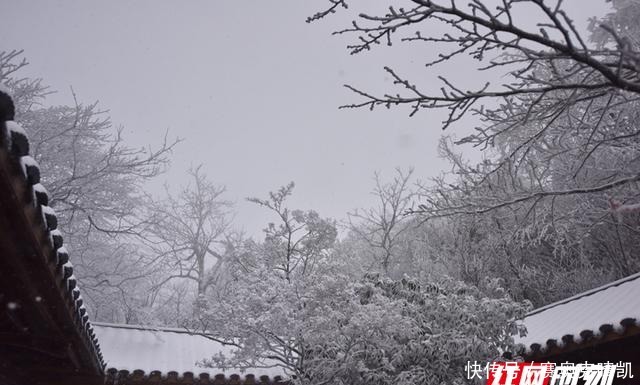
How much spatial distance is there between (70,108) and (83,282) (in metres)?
4.99

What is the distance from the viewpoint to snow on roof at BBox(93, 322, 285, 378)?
22.5 ft

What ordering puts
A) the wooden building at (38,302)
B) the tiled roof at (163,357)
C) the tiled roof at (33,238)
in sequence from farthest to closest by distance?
1. the tiled roof at (163,357)
2. the wooden building at (38,302)
3. the tiled roof at (33,238)

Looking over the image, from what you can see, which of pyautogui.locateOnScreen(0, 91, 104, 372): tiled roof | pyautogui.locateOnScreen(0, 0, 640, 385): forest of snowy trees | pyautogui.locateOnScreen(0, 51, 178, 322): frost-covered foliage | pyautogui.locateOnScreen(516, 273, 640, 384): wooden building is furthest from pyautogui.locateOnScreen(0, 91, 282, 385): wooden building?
pyautogui.locateOnScreen(516, 273, 640, 384): wooden building

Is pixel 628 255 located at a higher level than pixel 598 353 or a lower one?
higher

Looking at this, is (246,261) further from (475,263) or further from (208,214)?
(208,214)

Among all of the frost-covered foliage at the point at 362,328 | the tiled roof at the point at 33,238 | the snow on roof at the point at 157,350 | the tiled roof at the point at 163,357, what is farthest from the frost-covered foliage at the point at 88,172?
the tiled roof at the point at 33,238

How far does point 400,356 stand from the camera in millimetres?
4953

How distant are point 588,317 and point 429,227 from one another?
1113 cm

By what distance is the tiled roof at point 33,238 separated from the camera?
1604 millimetres

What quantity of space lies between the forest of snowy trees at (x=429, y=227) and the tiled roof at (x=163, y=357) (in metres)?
0.54

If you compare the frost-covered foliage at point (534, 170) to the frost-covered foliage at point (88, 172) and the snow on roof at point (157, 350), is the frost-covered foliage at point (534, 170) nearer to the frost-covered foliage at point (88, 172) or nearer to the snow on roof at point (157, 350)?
the snow on roof at point (157, 350)

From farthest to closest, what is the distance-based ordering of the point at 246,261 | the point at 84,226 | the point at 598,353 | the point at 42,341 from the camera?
the point at 84,226 < the point at 246,261 < the point at 598,353 < the point at 42,341

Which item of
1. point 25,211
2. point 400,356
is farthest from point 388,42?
point 400,356

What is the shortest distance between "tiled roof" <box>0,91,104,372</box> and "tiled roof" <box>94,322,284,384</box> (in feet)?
9.25
